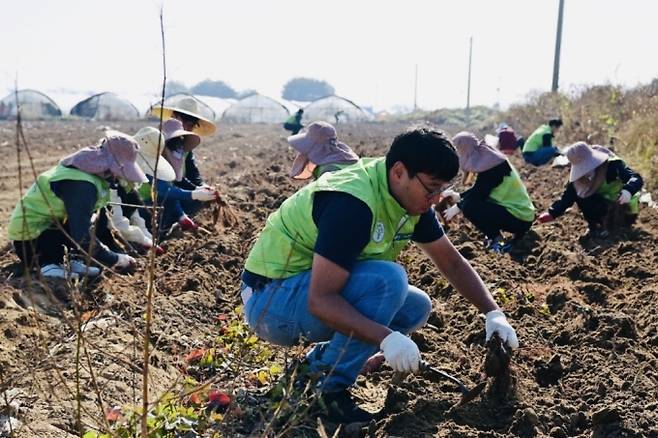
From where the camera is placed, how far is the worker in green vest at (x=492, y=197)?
239 inches

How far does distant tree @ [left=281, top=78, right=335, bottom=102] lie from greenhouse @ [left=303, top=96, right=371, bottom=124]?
47449 millimetres

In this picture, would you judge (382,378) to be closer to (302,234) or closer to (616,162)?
(302,234)

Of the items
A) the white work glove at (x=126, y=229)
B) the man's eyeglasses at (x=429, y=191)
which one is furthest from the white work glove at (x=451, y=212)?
the man's eyeglasses at (x=429, y=191)

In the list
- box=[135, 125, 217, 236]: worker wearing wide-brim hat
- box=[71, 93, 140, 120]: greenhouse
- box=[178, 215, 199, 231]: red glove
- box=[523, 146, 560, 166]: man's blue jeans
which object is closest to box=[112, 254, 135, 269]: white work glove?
box=[135, 125, 217, 236]: worker wearing wide-brim hat

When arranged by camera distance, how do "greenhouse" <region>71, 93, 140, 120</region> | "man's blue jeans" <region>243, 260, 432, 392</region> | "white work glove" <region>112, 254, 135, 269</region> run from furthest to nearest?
"greenhouse" <region>71, 93, 140, 120</region> → "white work glove" <region>112, 254, 135, 269</region> → "man's blue jeans" <region>243, 260, 432, 392</region>

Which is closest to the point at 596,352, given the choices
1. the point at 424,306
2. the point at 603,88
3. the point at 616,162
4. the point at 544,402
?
the point at 544,402

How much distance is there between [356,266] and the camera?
301cm

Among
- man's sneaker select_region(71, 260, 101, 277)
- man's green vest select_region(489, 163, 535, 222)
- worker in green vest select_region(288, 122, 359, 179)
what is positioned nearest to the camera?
man's sneaker select_region(71, 260, 101, 277)

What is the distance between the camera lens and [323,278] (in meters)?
2.71

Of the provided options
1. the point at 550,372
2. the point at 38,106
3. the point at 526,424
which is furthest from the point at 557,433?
the point at 38,106

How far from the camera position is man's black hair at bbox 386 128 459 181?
266cm

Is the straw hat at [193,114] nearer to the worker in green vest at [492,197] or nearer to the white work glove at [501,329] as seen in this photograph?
the worker in green vest at [492,197]

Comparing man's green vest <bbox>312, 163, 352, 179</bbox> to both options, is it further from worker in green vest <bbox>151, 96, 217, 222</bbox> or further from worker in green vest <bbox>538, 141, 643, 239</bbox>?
worker in green vest <bbox>538, 141, 643, 239</bbox>

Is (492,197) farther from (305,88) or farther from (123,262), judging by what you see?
(305,88)
